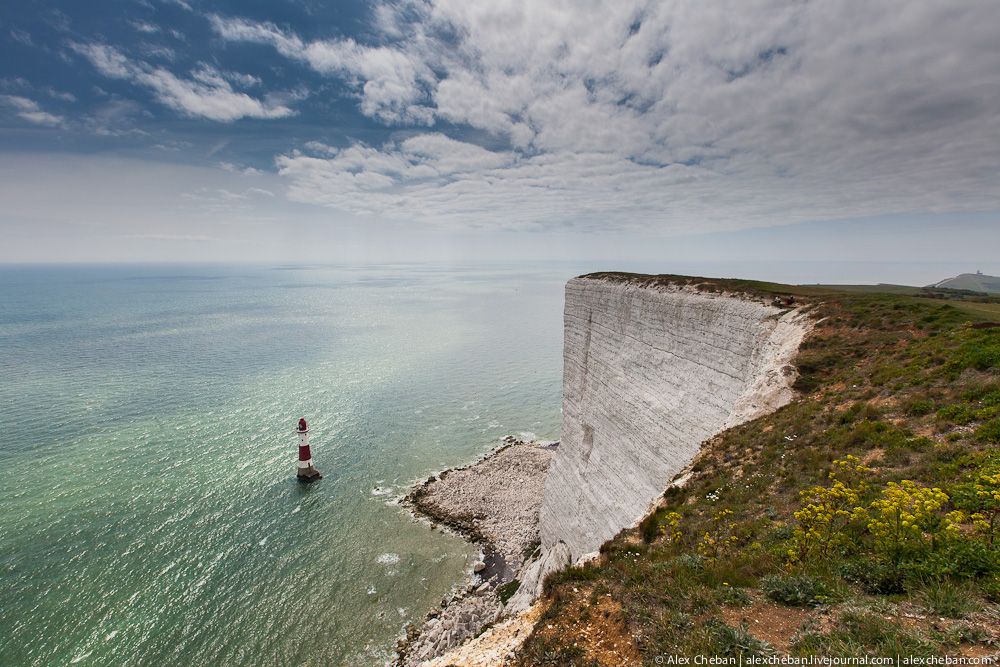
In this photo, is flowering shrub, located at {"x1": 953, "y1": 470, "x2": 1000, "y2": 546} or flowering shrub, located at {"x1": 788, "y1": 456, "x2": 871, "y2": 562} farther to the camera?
flowering shrub, located at {"x1": 788, "y1": 456, "x2": 871, "y2": 562}

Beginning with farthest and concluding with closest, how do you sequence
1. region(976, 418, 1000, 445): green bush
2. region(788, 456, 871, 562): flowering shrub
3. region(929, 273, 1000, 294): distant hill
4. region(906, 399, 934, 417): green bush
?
region(929, 273, 1000, 294): distant hill < region(906, 399, 934, 417): green bush < region(976, 418, 1000, 445): green bush < region(788, 456, 871, 562): flowering shrub

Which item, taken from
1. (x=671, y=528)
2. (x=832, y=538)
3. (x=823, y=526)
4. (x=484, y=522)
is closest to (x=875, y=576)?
(x=832, y=538)

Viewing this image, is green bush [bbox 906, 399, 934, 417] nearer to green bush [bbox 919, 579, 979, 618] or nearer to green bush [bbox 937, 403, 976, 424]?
green bush [bbox 937, 403, 976, 424]

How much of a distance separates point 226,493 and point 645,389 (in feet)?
103

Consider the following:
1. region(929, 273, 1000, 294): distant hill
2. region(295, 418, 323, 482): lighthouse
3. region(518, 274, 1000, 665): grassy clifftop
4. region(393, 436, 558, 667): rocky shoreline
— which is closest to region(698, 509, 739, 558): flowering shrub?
region(518, 274, 1000, 665): grassy clifftop

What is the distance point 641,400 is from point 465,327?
87921mm

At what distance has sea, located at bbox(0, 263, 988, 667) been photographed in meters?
21.8

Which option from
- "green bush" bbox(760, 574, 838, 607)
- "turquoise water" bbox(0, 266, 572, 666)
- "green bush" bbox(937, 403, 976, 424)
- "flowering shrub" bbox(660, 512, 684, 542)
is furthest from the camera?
"turquoise water" bbox(0, 266, 572, 666)

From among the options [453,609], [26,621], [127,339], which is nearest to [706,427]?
[453,609]

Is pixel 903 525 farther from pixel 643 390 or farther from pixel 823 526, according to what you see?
pixel 643 390

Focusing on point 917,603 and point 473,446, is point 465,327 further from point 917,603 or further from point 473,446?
point 917,603

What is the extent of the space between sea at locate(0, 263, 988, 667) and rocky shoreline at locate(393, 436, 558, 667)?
1141 millimetres

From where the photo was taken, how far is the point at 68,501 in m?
29.8

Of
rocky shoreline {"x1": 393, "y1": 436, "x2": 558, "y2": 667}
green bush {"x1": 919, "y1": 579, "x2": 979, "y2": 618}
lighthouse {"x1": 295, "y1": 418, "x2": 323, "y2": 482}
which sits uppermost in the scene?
green bush {"x1": 919, "y1": 579, "x2": 979, "y2": 618}
